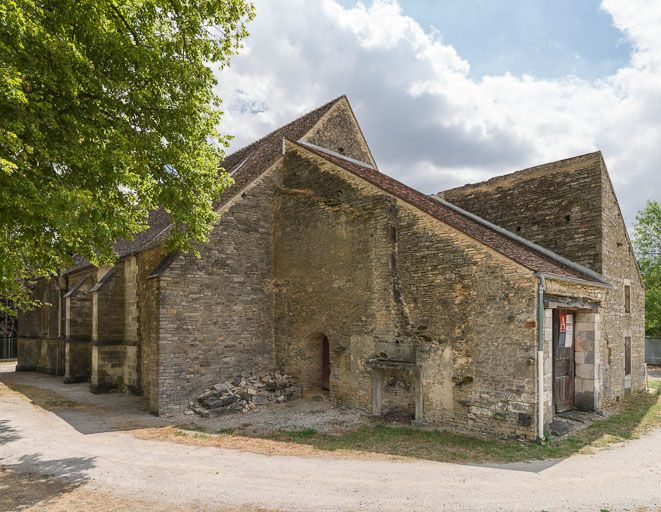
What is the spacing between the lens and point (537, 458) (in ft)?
29.5

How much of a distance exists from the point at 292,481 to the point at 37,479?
4.40m

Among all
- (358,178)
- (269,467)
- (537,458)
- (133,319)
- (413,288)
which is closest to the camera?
(269,467)

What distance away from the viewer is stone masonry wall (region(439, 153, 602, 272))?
14.0m

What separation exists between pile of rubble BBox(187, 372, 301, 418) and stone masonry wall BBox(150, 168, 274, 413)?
32 cm

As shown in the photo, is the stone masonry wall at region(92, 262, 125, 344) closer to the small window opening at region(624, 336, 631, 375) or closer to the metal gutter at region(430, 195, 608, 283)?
the metal gutter at region(430, 195, 608, 283)

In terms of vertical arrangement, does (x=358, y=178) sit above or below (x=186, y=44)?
below

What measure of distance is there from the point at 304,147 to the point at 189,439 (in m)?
9.54

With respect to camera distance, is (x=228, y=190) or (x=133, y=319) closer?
(x=228, y=190)

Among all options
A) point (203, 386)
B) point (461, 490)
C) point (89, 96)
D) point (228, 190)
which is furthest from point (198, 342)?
point (461, 490)

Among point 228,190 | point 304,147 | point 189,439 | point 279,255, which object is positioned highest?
point 304,147

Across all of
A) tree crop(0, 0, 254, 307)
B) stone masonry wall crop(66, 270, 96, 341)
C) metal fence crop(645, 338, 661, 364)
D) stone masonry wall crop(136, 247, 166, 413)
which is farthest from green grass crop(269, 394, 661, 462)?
metal fence crop(645, 338, 661, 364)

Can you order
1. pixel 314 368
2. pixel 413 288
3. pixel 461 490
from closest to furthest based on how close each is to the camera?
pixel 461 490
pixel 413 288
pixel 314 368

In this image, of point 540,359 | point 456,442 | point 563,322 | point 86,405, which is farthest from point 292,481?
point 86,405

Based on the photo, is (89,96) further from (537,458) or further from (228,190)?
(537,458)
